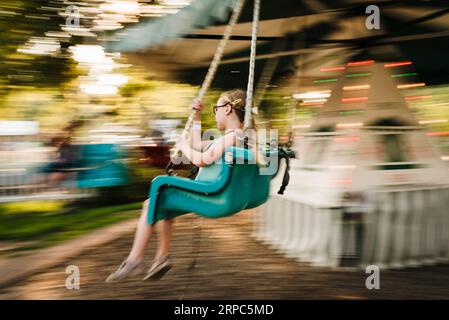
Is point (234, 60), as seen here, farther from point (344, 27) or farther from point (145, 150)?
point (145, 150)

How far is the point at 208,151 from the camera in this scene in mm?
2783

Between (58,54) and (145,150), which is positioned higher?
(58,54)

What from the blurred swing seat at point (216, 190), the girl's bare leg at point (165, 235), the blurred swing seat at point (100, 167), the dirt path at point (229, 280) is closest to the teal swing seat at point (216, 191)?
the blurred swing seat at point (216, 190)

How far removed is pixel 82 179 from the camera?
632cm

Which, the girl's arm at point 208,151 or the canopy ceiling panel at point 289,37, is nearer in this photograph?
the girl's arm at point 208,151

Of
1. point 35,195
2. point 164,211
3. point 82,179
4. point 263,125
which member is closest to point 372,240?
point 263,125

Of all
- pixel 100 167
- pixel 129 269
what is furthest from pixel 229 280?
pixel 100 167

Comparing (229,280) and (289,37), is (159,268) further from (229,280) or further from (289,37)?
(289,37)

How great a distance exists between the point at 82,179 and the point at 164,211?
374 cm

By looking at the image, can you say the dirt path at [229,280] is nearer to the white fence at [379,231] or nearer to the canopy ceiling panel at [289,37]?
the white fence at [379,231]

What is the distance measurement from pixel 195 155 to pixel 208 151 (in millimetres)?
66

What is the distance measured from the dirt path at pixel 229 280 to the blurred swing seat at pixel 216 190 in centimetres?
99

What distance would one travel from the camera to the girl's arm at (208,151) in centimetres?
275

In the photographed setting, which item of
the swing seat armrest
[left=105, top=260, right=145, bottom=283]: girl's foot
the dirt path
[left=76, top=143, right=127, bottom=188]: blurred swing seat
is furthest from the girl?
[left=76, top=143, right=127, bottom=188]: blurred swing seat
